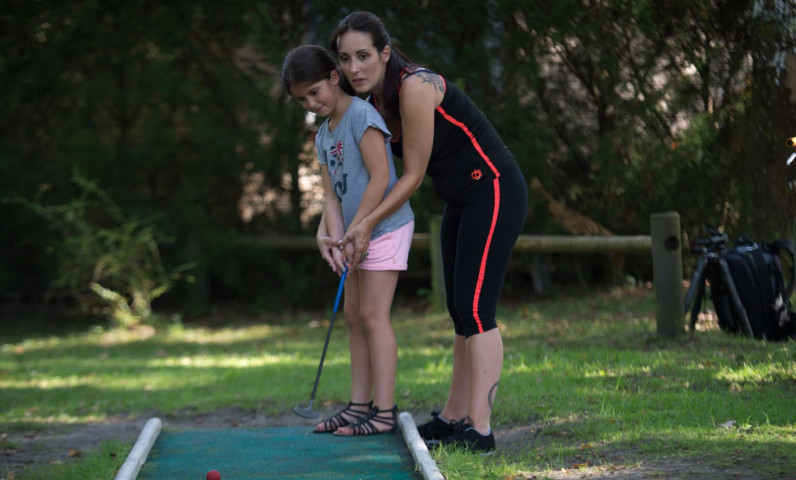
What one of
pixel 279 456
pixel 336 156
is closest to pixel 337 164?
pixel 336 156

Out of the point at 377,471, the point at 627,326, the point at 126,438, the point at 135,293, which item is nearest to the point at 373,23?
the point at 377,471

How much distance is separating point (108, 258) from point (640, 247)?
5008 millimetres

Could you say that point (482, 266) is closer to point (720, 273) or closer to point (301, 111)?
point (720, 273)

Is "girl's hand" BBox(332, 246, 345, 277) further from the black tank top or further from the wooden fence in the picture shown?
the wooden fence

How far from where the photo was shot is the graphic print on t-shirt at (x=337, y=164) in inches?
147

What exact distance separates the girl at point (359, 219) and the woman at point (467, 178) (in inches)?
7.7

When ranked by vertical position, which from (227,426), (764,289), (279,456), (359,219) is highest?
(359,219)

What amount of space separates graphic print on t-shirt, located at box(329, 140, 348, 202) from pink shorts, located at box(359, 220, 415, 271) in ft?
0.90

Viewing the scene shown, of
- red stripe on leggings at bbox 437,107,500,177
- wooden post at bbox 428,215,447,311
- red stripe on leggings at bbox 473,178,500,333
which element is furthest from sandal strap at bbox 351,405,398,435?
wooden post at bbox 428,215,447,311

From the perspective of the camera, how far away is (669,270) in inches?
213

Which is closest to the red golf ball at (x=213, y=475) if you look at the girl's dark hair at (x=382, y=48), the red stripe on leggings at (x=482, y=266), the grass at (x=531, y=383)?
the grass at (x=531, y=383)

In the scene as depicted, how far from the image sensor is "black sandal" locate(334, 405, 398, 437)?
12.6 ft

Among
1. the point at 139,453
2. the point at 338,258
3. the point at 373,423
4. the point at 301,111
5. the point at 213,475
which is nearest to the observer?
the point at 213,475

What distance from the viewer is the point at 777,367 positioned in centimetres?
422
